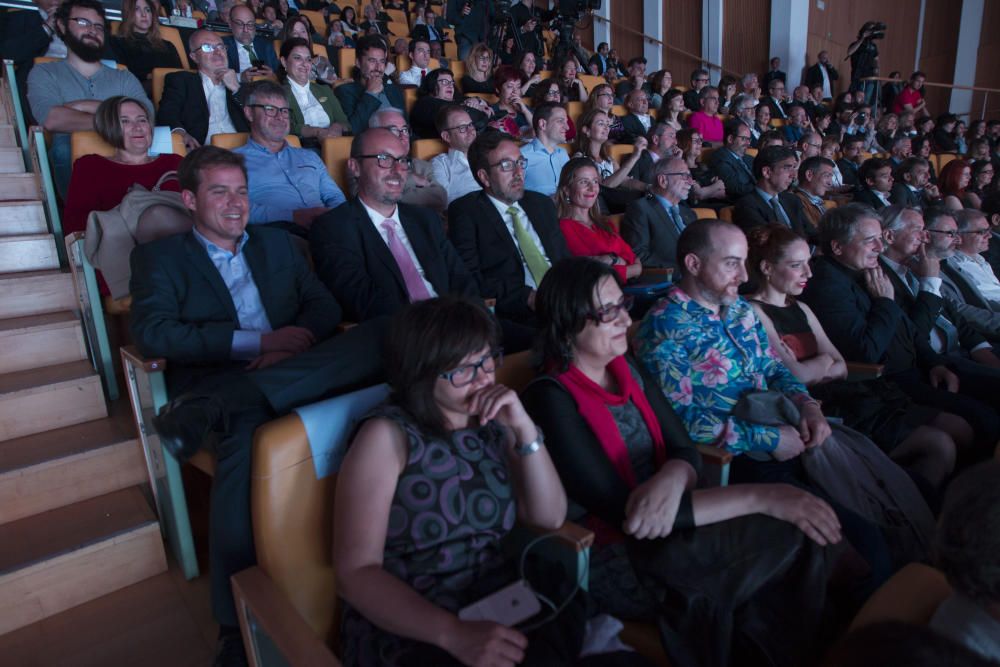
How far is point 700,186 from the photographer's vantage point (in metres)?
4.37

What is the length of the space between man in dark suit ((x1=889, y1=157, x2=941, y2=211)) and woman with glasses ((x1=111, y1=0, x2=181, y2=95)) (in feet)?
16.0

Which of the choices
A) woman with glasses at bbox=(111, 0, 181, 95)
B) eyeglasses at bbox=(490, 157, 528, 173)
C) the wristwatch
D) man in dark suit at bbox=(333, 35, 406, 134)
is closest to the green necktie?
eyeglasses at bbox=(490, 157, 528, 173)

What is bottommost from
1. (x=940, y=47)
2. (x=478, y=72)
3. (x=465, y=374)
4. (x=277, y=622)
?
(x=277, y=622)

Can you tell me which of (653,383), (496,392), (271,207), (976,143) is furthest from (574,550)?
(976,143)

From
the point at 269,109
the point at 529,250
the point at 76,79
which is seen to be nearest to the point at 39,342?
the point at 269,109

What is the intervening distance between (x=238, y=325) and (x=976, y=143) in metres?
7.49

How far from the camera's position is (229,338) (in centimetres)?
164

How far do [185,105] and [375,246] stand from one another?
1.83 m

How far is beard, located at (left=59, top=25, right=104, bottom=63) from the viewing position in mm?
2893

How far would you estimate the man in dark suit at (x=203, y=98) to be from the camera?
3.09m

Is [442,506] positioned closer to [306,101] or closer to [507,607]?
[507,607]

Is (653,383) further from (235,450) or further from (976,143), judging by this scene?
(976,143)

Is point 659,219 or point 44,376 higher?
point 659,219

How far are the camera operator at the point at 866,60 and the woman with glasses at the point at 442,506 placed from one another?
30.9 feet
